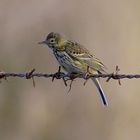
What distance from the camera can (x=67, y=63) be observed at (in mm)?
12695

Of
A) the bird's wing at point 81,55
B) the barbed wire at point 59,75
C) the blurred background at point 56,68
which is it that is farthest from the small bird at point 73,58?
the blurred background at point 56,68

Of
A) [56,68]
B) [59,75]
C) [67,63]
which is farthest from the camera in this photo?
[56,68]

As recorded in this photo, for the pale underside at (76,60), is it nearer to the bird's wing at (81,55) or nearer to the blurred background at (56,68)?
the bird's wing at (81,55)

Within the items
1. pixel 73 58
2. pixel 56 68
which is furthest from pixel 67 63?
pixel 56 68

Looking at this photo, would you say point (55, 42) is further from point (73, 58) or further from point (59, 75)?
point (59, 75)

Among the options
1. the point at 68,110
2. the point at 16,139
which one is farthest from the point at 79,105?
the point at 16,139

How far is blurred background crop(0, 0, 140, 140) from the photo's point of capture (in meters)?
17.4

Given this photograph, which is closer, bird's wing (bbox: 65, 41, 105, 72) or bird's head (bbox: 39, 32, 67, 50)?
bird's wing (bbox: 65, 41, 105, 72)

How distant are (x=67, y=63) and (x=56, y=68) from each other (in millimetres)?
4919

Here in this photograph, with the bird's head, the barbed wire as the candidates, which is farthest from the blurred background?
the barbed wire

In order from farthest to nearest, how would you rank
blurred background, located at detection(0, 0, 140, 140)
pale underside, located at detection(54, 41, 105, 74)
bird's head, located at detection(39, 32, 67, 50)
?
blurred background, located at detection(0, 0, 140, 140) < bird's head, located at detection(39, 32, 67, 50) < pale underside, located at detection(54, 41, 105, 74)

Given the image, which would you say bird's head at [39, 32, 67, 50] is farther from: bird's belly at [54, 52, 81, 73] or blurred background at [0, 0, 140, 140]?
blurred background at [0, 0, 140, 140]
